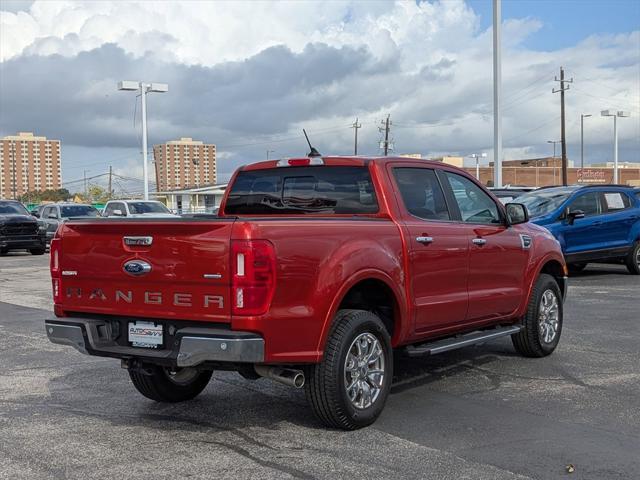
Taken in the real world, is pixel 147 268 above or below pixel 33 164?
below

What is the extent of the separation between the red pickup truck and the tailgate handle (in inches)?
0.4

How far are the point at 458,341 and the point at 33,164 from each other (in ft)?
478

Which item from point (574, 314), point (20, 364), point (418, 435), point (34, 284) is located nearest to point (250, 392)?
point (418, 435)

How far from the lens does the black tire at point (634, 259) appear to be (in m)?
15.7

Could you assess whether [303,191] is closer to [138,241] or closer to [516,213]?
[138,241]

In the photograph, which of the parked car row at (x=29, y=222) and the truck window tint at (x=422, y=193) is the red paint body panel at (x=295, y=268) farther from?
the parked car row at (x=29, y=222)

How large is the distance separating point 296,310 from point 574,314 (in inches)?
272

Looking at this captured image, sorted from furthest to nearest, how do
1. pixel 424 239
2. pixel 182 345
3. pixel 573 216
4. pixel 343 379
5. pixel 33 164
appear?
pixel 33 164, pixel 573 216, pixel 424 239, pixel 343 379, pixel 182 345

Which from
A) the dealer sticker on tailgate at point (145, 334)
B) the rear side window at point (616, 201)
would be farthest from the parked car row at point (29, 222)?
the dealer sticker on tailgate at point (145, 334)

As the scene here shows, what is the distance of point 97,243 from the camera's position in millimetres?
5359

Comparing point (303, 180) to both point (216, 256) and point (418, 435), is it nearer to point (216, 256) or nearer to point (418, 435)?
point (216, 256)

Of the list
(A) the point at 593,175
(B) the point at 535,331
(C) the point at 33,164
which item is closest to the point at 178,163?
(C) the point at 33,164

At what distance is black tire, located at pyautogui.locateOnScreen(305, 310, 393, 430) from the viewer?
514 centimetres

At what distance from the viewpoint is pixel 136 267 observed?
514cm
